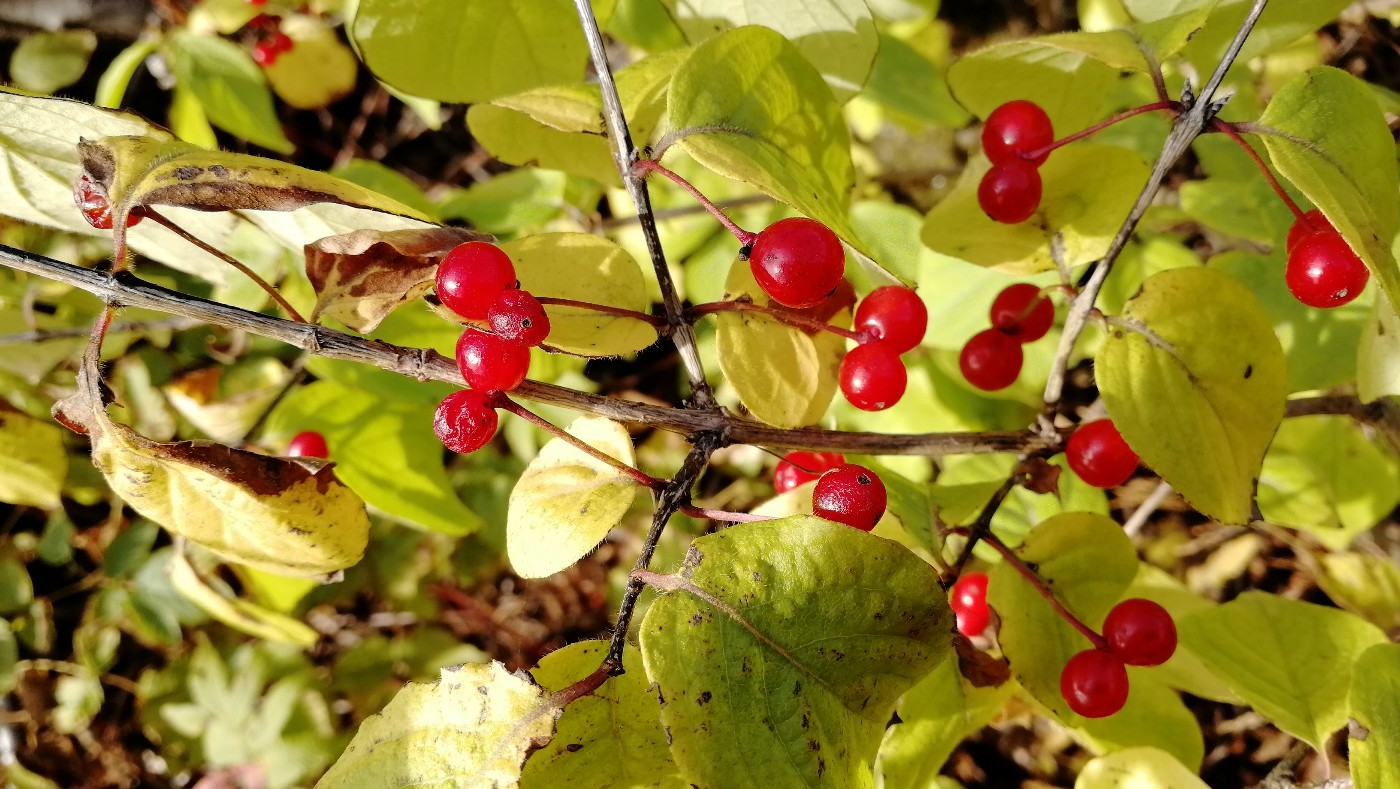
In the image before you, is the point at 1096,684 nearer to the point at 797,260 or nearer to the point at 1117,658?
the point at 1117,658

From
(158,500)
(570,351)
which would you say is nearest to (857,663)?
(570,351)

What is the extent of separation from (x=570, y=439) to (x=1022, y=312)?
2.44 ft

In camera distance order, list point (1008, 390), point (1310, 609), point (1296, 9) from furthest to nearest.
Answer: point (1008, 390) → point (1310, 609) → point (1296, 9)

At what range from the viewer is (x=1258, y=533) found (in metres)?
2.33

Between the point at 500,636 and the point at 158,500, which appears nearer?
the point at 158,500

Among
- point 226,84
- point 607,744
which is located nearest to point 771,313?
point 607,744

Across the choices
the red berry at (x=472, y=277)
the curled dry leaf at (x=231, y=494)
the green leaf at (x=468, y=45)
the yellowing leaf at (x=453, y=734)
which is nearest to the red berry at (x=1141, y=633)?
the yellowing leaf at (x=453, y=734)

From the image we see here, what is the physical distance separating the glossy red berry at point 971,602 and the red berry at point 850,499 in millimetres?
591

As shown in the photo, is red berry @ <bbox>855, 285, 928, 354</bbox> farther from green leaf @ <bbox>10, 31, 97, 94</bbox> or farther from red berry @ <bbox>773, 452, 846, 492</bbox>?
green leaf @ <bbox>10, 31, 97, 94</bbox>

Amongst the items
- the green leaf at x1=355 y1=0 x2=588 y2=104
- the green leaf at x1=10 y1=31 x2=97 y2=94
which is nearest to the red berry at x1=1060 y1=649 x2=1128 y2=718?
the green leaf at x1=355 y1=0 x2=588 y2=104

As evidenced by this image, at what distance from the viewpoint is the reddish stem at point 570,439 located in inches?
38.8

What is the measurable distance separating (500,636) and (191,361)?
1156mm

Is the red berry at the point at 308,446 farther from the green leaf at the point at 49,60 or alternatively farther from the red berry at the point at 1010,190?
the green leaf at the point at 49,60

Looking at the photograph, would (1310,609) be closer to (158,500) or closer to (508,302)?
(508,302)
